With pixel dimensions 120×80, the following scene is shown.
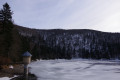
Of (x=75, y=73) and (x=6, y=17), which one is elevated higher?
(x=6, y=17)

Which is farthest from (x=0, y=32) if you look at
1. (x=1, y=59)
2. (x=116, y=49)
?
(x=116, y=49)

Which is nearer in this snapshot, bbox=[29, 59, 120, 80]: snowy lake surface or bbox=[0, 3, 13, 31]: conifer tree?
bbox=[29, 59, 120, 80]: snowy lake surface

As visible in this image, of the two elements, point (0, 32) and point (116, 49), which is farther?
point (116, 49)

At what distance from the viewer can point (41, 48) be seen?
125188 mm

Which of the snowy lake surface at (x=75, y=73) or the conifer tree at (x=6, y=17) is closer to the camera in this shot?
the snowy lake surface at (x=75, y=73)

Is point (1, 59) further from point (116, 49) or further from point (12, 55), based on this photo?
point (116, 49)

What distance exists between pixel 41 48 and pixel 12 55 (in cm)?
8380

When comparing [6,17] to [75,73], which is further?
[6,17]

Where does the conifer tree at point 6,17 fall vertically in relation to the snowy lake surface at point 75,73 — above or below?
above

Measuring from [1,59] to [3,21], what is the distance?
28.6 ft

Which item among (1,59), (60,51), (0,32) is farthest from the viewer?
(60,51)

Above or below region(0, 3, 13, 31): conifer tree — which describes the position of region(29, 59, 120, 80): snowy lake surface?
below

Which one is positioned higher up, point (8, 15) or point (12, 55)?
point (8, 15)

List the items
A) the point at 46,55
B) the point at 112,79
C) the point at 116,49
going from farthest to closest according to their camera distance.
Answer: the point at 116,49 < the point at 46,55 < the point at 112,79
